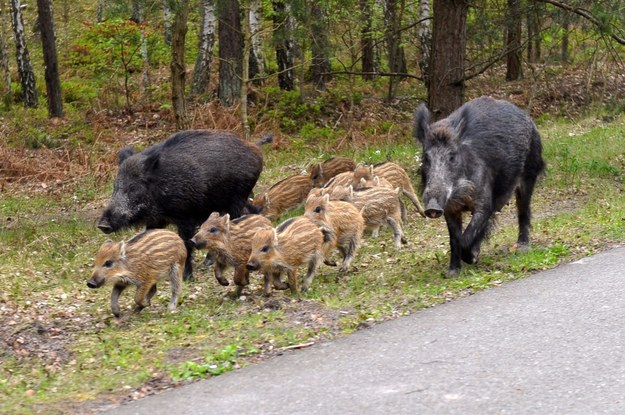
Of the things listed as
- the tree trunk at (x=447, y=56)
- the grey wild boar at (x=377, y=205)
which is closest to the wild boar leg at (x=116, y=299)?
the grey wild boar at (x=377, y=205)

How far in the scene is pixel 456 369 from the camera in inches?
276

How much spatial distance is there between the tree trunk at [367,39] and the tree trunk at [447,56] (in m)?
5.79

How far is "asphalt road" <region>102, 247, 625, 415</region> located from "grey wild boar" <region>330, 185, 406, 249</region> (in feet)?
13.8

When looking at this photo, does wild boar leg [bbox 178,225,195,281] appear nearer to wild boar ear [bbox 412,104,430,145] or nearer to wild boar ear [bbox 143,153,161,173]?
wild boar ear [bbox 143,153,161,173]

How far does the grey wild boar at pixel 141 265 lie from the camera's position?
10.1 meters

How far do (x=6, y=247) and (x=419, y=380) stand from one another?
953cm

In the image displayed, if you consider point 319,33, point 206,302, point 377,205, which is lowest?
point 206,302

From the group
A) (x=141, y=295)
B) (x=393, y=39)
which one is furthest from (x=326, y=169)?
(x=393, y=39)

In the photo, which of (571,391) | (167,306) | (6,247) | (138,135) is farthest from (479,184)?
(138,135)

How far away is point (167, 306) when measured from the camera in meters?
10.7

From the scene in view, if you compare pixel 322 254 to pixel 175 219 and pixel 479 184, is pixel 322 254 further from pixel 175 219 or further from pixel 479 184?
pixel 175 219

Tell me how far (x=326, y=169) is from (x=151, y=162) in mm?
4403

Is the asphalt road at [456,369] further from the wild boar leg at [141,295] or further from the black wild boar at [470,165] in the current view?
the wild boar leg at [141,295]

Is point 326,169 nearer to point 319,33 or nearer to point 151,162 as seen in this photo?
point 151,162
